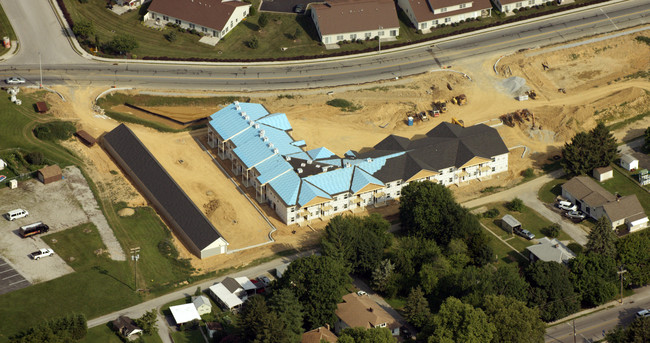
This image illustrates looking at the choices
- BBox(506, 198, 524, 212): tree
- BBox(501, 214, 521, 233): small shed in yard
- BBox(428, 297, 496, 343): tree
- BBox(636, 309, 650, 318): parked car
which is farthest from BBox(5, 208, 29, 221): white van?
BBox(636, 309, 650, 318): parked car

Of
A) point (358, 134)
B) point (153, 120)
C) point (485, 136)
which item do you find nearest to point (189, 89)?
point (153, 120)

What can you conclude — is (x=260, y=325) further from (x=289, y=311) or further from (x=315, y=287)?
(x=315, y=287)

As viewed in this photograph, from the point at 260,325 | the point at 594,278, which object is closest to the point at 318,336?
the point at 260,325

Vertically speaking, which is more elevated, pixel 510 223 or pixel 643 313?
pixel 510 223

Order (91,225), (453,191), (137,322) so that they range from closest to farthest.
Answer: (137,322) → (91,225) → (453,191)

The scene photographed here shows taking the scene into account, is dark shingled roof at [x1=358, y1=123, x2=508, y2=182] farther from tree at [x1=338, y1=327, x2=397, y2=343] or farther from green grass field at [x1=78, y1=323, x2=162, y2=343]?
green grass field at [x1=78, y1=323, x2=162, y2=343]

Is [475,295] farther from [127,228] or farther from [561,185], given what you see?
[127,228]
